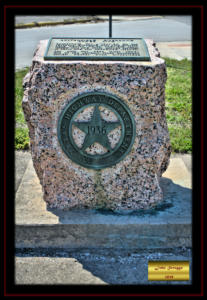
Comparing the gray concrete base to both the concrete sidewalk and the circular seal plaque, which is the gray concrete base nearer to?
the concrete sidewalk

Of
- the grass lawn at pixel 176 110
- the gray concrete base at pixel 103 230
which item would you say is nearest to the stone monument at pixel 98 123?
the gray concrete base at pixel 103 230

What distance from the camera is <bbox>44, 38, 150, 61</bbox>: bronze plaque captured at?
15.0 feet

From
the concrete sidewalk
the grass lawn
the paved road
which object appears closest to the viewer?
the concrete sidewalk

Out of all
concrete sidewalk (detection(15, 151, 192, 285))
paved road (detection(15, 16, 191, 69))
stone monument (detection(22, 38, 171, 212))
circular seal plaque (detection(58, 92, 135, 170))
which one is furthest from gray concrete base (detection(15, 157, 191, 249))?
paved road (detection(15, 16, 191, 69))

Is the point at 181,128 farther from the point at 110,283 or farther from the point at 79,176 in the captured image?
the point at 110,283

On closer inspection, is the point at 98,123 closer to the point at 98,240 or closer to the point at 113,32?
the point at 98,240

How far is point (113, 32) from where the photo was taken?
1436cm

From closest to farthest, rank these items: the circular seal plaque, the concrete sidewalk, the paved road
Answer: the concrete sidewalk < the circular seal plaque < the paved road

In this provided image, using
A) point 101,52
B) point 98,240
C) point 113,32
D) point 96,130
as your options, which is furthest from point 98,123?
point 113,32

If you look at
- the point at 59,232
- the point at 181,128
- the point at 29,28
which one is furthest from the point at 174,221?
the point at 29,28

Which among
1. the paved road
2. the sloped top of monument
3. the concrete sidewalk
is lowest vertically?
the concrete sidewalk

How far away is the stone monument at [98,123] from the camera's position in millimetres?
4500

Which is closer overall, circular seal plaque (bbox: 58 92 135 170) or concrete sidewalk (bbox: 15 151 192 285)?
concrete sidewalk (bbox: 15 151 192 285)

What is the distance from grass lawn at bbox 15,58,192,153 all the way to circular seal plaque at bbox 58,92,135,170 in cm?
200
